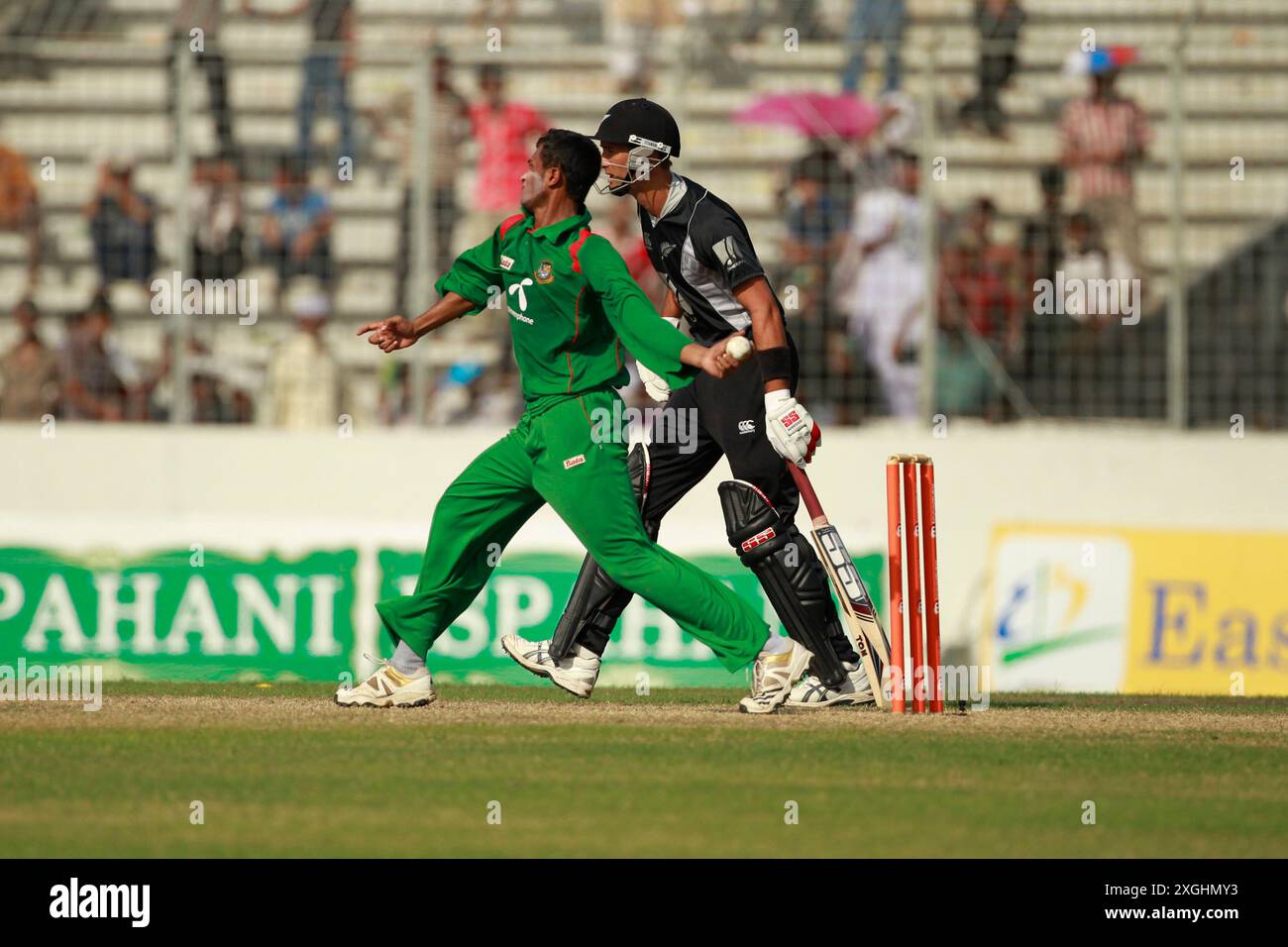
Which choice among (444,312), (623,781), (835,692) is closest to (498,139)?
(444,312)

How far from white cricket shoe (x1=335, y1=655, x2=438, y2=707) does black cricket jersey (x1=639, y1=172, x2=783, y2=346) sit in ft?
6.58

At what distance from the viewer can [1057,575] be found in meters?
12.5

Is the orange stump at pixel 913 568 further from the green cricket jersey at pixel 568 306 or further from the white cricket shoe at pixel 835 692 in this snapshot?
the green cricket jersey at pixel 568 306

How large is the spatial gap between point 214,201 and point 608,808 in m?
8.12

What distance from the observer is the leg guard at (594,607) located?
9.69 metres

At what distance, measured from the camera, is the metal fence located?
13797mm

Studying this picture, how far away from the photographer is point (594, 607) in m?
9.69

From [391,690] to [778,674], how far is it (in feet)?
5.65

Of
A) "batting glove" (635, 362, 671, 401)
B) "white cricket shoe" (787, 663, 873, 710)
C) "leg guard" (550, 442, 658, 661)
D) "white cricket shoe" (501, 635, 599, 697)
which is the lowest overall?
"white cricket shoe" (787, 663, 873, 710)

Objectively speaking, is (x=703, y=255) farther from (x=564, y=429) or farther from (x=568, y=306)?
(x=564, y=429)

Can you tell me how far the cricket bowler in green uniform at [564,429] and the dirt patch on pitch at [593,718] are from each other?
1.32 ft

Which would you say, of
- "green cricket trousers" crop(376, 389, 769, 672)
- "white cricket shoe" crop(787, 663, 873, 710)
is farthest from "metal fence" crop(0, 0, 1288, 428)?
"green cricket trousers" crop(376, 389, 769, 672)

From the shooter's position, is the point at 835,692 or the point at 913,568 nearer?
the point at 913,568

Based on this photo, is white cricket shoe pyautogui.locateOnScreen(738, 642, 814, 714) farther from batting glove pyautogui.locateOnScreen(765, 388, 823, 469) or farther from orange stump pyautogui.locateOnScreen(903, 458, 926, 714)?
batting glove pyautogui.locateOnScreen(765, 388, 823, 469)
